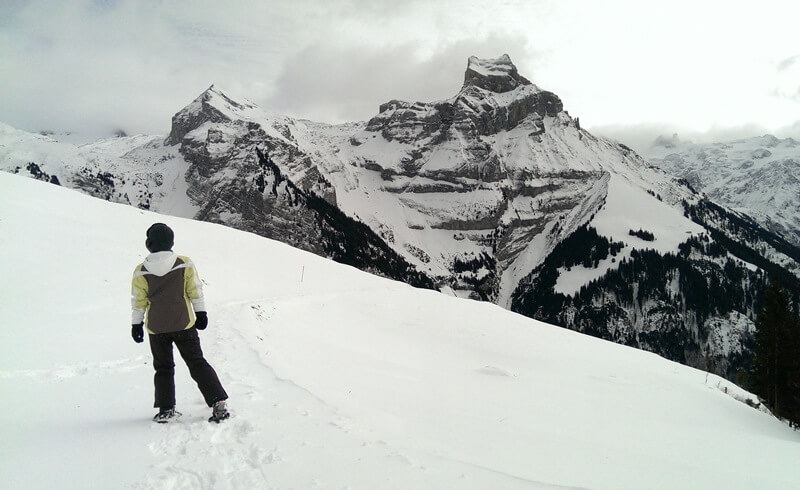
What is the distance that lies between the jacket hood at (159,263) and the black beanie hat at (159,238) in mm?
85

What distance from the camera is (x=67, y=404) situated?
20.5ft

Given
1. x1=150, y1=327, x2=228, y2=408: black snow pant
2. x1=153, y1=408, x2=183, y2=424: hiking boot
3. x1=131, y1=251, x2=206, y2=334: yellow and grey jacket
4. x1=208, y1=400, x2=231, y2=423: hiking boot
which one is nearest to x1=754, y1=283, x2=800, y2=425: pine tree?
x1=208, y1=400, x2=231, y2=423: hiking boot

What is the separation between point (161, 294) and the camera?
6.07m

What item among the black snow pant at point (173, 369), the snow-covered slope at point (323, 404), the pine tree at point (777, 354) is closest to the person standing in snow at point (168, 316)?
the black snow pant at point (173, 369)

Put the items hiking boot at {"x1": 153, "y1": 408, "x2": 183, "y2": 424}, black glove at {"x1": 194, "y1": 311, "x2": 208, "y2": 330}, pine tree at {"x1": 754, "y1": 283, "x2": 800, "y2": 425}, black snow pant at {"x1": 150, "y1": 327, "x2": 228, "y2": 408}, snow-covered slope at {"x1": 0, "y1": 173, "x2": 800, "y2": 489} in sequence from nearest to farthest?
snow-covered slope at {"x1": 0, "y1": 173, "x2": 800, "y2": 489} → hiking boot at {"x1": 153, "y1": 408, "x2": 183, "y2": 424} → black snow pant at {"x1": 150, "y1": 327, "x2": 228, "y2": 408} → black glove at {"x1": 194, "y1": 311, "x2": 208, "y2": 330} → pine tree at {"x1": 754, "y1": 283, "x2": 800, "y2": 425}

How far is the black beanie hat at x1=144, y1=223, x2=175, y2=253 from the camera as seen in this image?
6055 mm

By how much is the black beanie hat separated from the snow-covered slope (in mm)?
2344

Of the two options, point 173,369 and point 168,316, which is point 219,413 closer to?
point 173,369

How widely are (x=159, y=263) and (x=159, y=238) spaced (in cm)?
36

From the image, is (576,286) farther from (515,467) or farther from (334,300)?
(515,467)

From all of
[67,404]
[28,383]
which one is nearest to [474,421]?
[67,404]

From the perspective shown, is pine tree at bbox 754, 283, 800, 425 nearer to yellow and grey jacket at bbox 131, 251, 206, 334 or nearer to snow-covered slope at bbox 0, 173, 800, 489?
snow-covered slope at bbox 0, 173, 800, 489

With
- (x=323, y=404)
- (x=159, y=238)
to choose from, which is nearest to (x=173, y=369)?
(x=159, y=238)

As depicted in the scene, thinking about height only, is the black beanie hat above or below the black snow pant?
above
